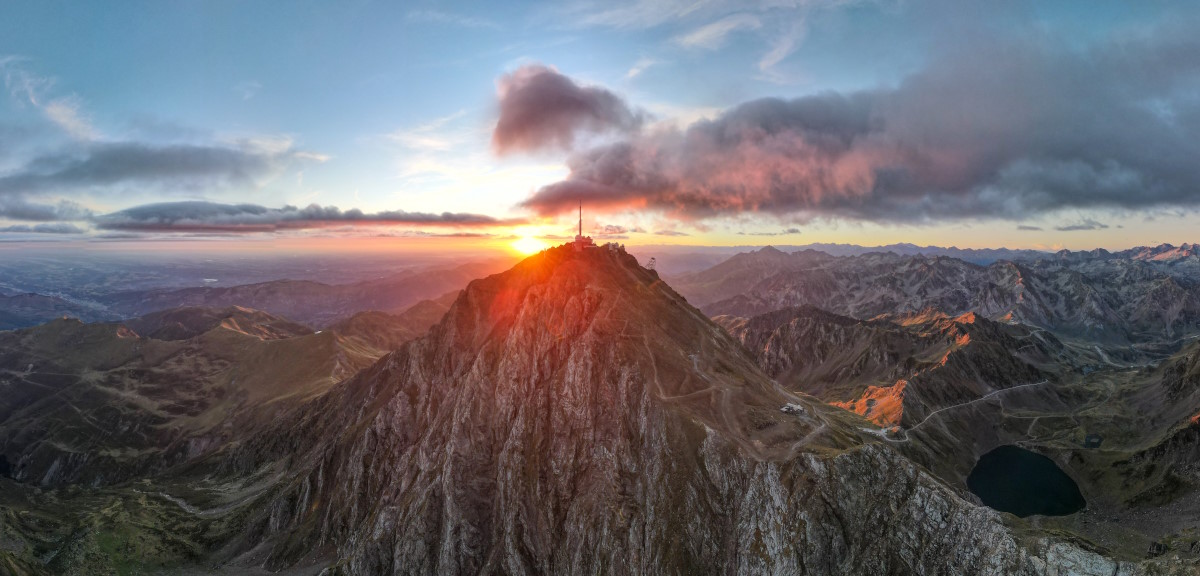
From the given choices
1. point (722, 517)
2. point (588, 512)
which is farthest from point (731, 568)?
point (588, 512)

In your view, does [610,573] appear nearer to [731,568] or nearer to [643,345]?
[731,568]

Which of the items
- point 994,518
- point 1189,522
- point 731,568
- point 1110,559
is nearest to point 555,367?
point 731,568

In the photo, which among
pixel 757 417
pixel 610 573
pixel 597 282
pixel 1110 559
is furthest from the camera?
pixel 597 282

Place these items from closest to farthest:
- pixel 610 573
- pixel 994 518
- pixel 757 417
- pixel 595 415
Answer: pixel 994 518
pixel 610 573
pixel 757 417
pixel 595 415

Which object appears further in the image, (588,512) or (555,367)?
(555,367)

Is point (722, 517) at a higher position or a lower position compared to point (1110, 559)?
lower

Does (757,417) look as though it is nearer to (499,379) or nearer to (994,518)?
(994,518)

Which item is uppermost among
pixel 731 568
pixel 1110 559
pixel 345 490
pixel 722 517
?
pixel 1110 559
